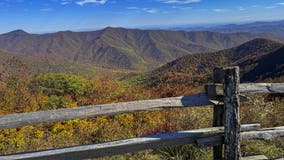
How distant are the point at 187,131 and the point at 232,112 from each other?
0.57 m

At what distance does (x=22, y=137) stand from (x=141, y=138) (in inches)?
171

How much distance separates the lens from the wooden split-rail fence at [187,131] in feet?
11.0

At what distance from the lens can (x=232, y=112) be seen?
3580 millimetres

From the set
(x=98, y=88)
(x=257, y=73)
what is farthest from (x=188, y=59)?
(x=98, y=88)

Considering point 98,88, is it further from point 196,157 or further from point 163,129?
point 196,157

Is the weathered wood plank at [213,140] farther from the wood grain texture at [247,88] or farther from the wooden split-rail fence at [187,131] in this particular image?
the wood grain texture at [247,88]

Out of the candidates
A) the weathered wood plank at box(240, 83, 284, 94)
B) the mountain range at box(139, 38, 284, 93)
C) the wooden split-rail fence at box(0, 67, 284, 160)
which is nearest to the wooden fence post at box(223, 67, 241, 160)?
the wooden split-rail fence at box(0, 67, 284, 160)

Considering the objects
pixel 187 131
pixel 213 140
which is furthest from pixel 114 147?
pixel 213 140

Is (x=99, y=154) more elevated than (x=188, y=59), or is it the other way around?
(x=99, y=154)

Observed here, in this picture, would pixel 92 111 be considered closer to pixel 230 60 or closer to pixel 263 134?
pixel 263 134

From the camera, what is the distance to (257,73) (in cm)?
8125

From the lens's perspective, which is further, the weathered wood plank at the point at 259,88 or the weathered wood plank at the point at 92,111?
the weathered wood plank at the point at 259,88

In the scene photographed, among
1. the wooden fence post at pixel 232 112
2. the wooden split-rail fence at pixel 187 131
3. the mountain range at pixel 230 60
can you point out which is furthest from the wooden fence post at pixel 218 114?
the mountain range at pixel 230 60

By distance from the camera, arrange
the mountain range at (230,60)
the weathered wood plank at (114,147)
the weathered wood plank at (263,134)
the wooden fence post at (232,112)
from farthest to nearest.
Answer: the mountain range at (230,60) < the weathered wood plank at (263,134) < the wooden fence post at (232,112) < the weathered wood plank at (114,147)
